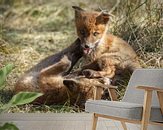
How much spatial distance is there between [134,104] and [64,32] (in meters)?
2.92

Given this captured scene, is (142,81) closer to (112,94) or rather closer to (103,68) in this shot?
(112,94)

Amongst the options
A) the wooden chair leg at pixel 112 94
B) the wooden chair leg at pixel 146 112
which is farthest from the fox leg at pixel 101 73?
the wooden chair leg at pixel 146 112

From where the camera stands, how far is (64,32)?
583cm

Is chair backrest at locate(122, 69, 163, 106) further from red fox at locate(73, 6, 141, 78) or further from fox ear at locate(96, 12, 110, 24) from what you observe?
fox ear at locate(96, 12, 110, 24)

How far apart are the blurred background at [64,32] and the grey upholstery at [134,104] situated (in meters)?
0.79

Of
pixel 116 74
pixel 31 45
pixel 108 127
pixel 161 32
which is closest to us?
pixel 108 127

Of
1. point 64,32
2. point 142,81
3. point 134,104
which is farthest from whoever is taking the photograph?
point 64,32

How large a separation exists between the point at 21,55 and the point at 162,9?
1538 mm

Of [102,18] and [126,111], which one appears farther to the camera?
[102,18]

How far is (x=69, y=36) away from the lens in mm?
5496

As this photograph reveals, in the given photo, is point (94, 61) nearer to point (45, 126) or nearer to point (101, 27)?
point (101, 27)

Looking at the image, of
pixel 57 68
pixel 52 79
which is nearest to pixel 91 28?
pixel 57 68

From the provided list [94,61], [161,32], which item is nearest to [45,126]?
[94,61]

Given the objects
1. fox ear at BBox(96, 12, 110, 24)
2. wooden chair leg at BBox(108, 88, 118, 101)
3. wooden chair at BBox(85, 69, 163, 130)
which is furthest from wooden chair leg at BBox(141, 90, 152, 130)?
fox ear at BBox(96, 12, 110, 24)
